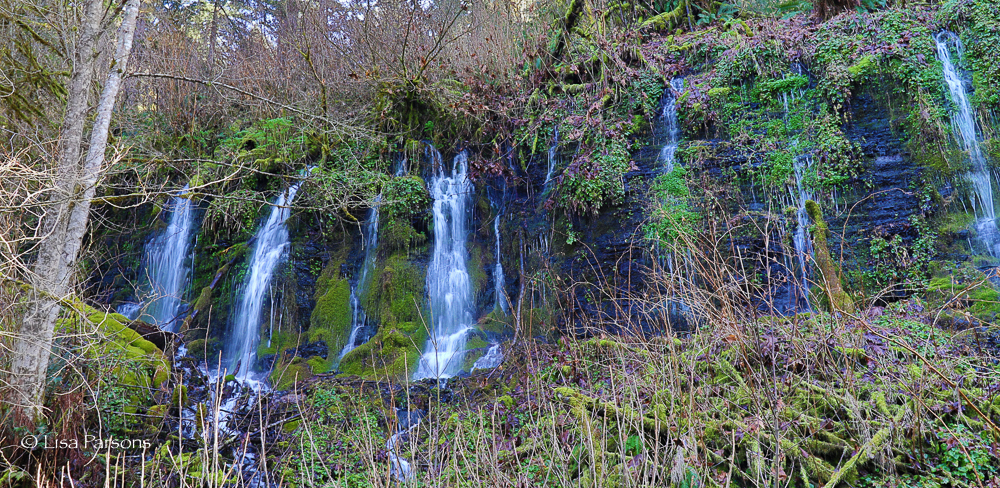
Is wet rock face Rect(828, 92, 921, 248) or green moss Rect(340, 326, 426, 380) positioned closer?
wet rock face Rect(828, 92, 921, 248)

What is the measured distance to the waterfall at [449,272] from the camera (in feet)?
25.3

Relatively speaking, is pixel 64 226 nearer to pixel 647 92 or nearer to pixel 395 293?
pixel 395 293

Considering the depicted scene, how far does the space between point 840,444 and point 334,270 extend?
7.74 m

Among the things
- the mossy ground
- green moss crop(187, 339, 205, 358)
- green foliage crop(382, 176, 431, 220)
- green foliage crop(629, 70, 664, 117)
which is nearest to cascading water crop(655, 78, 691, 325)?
green foliage crop(629, 70, 664, 117)

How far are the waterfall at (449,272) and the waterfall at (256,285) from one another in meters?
2.47

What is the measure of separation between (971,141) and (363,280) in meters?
8.85

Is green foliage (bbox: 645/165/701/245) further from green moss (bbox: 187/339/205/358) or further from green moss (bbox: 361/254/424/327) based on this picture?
green moss (bbox: 187/339/205/358)

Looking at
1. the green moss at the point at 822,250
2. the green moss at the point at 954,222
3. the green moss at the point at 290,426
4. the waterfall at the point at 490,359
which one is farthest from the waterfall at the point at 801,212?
the green moss at the point at 290,426

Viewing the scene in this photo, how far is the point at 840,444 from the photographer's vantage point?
3.04m

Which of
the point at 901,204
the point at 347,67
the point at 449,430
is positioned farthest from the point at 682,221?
the point at 347,67

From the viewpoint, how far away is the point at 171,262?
397 inches

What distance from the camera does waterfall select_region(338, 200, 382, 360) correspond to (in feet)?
27.3

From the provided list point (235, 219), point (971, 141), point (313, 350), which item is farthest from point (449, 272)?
point (971, 141)

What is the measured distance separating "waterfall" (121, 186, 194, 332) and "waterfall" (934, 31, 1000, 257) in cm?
1186
